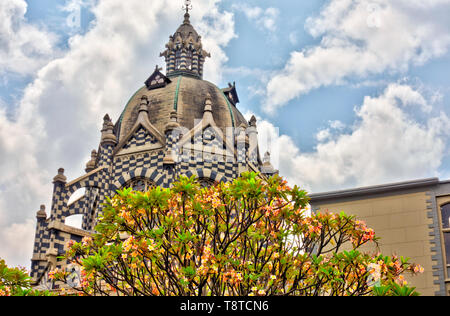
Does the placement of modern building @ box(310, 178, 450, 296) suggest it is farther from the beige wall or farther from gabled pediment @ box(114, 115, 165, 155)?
gabled pediment @ box(114, 115, 165, 155)

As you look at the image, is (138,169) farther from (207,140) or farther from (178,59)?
(178,59)

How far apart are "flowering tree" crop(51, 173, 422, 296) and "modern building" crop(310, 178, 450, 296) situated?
19.4ft

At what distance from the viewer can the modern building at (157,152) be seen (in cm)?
3116

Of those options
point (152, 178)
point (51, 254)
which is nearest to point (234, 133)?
point (152, 178)

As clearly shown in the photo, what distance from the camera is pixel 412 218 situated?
2122cm

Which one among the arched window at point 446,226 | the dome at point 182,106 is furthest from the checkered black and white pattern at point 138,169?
the arched window at point 446,226

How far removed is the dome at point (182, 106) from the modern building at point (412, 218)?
14.2m

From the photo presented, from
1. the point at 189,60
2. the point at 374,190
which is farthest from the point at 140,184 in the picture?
the point at 374,190

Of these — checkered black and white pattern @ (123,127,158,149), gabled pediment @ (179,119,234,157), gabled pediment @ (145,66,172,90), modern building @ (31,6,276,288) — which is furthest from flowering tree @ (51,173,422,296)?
gabled pediment @ (145,66,172,90)

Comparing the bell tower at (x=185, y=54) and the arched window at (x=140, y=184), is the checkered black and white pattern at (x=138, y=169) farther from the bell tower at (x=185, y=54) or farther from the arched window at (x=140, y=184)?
the bell tower at (x=185, y=54)
